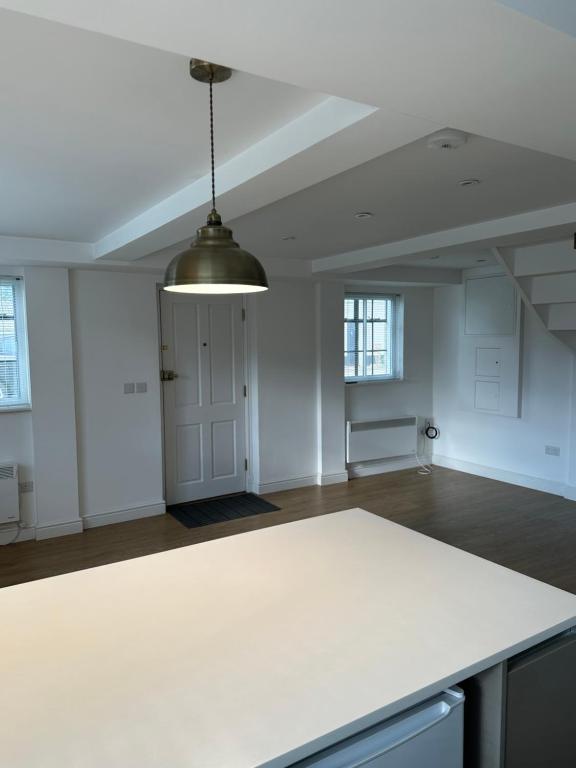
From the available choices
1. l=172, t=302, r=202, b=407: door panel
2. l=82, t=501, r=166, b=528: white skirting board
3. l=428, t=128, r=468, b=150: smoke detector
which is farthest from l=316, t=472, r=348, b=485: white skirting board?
l=428, t=128, r=468, b=150: smoke detector

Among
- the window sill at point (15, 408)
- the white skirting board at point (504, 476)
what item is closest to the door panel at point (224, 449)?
the window sill at point (15, 408)

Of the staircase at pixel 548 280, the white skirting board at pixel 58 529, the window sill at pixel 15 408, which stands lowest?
the white skirting board at pixel 58 529

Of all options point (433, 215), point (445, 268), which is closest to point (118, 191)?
point (433, 215)

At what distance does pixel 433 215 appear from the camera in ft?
11.5

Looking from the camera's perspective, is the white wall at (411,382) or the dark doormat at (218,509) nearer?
the dark doormat at (218,509)

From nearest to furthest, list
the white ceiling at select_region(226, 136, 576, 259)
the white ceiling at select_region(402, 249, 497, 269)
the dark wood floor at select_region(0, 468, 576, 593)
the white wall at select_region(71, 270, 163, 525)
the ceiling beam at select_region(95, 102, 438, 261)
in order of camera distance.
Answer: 1. the ceiling beam at select_region(95, 102, 438, 261)
2. the white ceiling at select_region(226, 136, 576, 259)
3. the dark wood floor at select_region(0, 468, 576, 593)
4. the white wall at select_region(71, 270, 163, 525)
5. the white ceiling at select_region(402, 249, 497, 269)

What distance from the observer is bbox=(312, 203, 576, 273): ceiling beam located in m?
3.34

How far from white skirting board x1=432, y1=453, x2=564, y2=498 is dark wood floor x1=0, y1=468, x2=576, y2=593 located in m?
0.12

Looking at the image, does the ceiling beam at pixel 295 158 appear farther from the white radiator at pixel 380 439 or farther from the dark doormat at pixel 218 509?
the white radiator at pixel 380 439

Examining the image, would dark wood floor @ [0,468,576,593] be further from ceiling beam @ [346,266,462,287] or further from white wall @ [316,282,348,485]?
ceiling beam @ [346,266,462,287]

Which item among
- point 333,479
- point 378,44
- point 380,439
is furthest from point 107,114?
point 380,439

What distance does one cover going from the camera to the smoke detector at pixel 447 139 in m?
2.05

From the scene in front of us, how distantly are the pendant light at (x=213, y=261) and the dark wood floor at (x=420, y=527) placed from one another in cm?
306

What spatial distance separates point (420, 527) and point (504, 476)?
6.19ft
